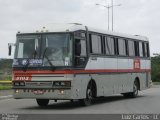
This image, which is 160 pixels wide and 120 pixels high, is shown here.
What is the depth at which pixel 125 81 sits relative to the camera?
97.6 ft

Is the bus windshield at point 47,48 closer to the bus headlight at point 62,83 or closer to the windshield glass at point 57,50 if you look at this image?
the windshield glass at point 57,50

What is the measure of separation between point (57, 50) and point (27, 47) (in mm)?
1368

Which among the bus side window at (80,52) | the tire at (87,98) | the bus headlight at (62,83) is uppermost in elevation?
the bus side window at (80,52)

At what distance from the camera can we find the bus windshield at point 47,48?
22.6m

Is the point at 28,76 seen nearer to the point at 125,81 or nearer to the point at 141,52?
the point at 125,81

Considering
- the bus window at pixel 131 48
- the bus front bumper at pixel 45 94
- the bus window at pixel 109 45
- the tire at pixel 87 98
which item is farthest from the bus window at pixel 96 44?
the bus window at pixel 131 48

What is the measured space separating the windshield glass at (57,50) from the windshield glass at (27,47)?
39 centimetres

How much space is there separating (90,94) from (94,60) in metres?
1.46

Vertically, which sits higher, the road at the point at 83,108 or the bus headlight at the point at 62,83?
the bus headlight at the point at 62,83

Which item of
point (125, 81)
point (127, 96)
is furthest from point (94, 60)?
point (127, 96)

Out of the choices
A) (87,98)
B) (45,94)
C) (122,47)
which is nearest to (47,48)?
(45,94)

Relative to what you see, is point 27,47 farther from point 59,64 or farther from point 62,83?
point 62,83

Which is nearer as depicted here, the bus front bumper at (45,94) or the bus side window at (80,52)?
the bus front bumper at (45,94)

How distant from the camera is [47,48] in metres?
22.9
